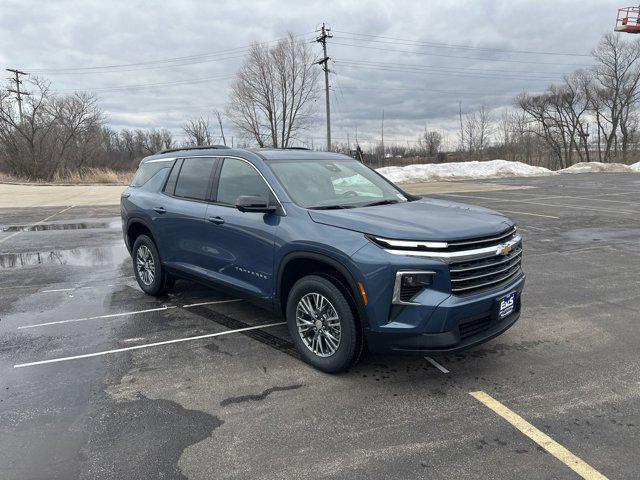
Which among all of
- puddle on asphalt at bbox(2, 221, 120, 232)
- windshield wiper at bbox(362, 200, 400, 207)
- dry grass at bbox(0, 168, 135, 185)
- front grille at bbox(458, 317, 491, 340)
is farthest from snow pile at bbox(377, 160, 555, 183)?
front grille at bbox(458, 317, 491, 340)

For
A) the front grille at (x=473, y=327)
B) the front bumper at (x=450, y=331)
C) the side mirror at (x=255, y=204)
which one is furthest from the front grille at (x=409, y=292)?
the side mirror at (x=255, y=204)

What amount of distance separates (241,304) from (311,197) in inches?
82.8

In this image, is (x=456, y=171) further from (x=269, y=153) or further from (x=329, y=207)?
(x=329, y=207)

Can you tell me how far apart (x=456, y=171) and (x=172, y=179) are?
39279 mm

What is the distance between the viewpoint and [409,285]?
334 cm

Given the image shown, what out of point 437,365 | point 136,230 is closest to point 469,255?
point 437,365

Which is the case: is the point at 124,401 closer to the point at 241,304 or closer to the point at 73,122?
the point at 241,304

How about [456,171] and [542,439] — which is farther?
[456,171]

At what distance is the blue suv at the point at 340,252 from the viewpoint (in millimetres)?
3359

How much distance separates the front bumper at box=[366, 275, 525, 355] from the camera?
3.32 metres

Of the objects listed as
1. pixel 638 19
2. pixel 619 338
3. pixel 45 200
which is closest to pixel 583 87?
pixel 638 19

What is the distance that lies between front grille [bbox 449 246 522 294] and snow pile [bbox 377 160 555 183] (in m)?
32.2

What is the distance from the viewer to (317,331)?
12.8ft

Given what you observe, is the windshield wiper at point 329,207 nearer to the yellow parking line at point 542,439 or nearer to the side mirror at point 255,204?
the side mirror at point 255,204
